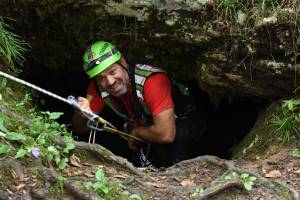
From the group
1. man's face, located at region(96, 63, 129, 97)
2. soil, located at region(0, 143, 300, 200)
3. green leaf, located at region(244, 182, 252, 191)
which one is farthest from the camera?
man's face, located at region(96, 63, 129, 97)

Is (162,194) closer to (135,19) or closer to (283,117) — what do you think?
(283,117)

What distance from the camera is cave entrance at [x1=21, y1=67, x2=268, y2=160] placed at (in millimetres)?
7215

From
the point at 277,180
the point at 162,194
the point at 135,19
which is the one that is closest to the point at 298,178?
the point at 277,180

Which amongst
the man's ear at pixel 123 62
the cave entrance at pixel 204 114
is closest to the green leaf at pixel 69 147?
the man's ear at pixel 123 62

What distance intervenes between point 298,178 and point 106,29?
10.2 feet

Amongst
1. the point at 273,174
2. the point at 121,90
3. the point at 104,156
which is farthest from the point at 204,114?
the point at 104,156

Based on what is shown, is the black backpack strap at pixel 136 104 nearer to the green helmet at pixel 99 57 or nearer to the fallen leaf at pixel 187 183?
the green helmet at pixel 99 57

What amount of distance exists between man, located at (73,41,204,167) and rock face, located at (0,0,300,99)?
31 centimetres

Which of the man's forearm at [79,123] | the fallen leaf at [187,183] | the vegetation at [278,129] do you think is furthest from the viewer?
the man's forearm at [79,123]

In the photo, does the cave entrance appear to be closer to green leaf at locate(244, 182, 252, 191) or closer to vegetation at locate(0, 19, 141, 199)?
vegetation at locate(0, 19, 141, 199)

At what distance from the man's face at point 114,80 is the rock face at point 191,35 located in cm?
42

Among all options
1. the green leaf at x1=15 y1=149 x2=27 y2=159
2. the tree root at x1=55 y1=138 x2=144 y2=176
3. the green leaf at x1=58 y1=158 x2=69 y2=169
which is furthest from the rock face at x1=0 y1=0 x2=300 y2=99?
the green leaf at x1=15 y1=149 x2=27 y2=159

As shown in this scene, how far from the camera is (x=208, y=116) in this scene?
25.1 ft

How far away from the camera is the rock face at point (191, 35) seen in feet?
16.3
